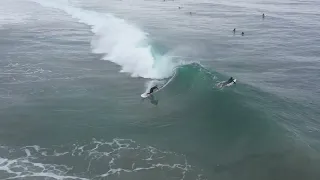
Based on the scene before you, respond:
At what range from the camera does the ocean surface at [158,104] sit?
82.3 feet

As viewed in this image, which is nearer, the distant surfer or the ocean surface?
the ocean surface

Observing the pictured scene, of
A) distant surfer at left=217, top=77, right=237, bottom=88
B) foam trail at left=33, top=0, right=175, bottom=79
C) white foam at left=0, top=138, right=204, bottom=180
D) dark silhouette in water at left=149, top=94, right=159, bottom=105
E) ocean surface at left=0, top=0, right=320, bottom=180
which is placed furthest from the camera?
foam trail at left=33, top=0, right=175, bottom=79

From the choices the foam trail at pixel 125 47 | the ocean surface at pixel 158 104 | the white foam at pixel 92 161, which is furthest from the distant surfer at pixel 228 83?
the white foam at pixel 92 161

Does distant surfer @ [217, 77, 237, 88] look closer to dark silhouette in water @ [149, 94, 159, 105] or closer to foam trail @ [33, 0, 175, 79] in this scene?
foam trail @ [33, 0, 175, 79]

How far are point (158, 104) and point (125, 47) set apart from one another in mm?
21611

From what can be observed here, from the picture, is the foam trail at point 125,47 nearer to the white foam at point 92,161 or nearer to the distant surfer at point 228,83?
the distant surfer at point 228,83

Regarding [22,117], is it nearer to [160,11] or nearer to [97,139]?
[97,139]

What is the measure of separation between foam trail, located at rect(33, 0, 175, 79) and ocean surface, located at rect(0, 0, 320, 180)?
0.78 feet

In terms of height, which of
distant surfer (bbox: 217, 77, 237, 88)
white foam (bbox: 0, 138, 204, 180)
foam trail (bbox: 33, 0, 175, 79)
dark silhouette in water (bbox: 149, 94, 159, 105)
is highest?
foam trail (bbox: 33, 0, 175, 79)

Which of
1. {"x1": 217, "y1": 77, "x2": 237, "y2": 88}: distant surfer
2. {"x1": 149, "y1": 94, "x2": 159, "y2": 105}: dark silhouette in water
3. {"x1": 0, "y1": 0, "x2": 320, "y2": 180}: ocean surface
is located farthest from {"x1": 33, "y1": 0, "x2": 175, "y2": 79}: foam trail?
{"x1": 217, "y1": 77, "x2": 237, "y2": 88}: distant surfer

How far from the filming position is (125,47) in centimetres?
5428

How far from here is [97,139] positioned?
92.9 feet

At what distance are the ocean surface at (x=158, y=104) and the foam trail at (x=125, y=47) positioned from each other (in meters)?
0.24

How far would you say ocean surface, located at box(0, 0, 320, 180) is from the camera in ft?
82.3
